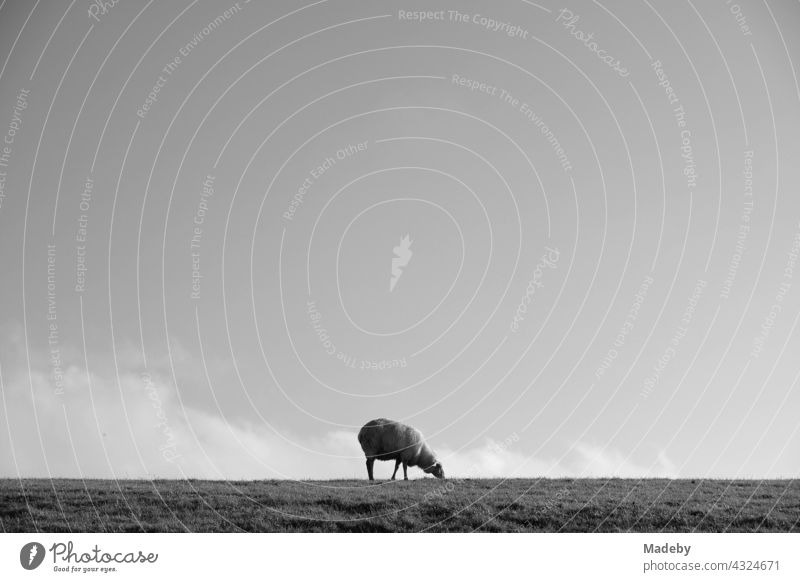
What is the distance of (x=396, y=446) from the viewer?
36.0m

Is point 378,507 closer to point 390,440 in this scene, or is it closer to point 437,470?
point 437,470

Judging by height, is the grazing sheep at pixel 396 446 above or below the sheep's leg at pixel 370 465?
above

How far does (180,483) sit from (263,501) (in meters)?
4.43

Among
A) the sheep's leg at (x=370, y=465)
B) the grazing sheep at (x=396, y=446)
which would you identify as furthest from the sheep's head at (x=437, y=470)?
the sheep's leg at (x=370, y=465)

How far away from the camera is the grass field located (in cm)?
2516

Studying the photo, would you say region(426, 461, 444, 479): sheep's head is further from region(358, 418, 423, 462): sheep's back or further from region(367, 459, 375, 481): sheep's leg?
region(367, 459, 375, 481): sheep's leg

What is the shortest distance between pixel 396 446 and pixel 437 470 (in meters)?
2.07

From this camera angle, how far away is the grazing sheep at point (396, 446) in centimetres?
3588

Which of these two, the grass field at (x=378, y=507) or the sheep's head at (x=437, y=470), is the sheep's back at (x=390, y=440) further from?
the grass field at (x=378, y=507)

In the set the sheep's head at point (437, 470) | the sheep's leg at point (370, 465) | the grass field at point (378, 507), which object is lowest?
the grass field at point (378, 507)

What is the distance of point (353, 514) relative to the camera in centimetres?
2602
